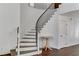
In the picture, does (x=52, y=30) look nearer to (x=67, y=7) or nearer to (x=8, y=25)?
(x=67, y=7)

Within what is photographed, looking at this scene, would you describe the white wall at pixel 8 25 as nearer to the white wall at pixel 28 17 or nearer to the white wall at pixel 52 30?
the white wall at pixel 28 17

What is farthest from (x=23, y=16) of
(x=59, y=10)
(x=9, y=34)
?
(x=59, y=10)

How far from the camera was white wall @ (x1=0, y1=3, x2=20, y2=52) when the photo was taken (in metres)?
6.35

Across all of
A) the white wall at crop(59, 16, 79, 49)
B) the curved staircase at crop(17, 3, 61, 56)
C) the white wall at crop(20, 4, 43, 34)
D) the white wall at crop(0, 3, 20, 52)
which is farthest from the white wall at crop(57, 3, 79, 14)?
the white wall at crop(0, 3, 20, 52)

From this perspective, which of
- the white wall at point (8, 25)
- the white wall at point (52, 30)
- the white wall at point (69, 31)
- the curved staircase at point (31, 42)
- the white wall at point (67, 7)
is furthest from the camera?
the white wall at point (69, 31)

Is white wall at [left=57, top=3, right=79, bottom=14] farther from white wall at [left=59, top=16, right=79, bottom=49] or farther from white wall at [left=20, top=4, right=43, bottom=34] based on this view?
white wall at [left=20, top=4, right=43, bottom=34]

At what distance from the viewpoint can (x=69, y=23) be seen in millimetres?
8883

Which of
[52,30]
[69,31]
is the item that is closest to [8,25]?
[52,30]

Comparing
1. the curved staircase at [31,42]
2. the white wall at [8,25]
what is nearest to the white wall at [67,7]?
the curved staircase at [31,42]

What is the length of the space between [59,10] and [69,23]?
180cm

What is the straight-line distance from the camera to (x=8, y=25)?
663 cm

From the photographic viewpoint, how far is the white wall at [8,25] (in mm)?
6348

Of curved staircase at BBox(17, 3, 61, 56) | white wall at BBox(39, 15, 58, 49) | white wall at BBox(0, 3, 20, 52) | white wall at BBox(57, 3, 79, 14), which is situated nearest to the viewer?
curved staircase at BBox(17, 3, 61, 56)

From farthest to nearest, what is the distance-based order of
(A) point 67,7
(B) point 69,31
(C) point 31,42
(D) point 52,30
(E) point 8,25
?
(B) point 69,31
(D) point 52,30
(A) point 67,7
(E) point 8,25
(C) point 31,42
